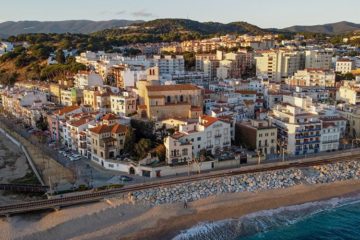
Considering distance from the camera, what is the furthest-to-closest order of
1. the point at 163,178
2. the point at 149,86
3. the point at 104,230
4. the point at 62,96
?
the point at 62,96
the point at 149,86
the point at 163,178
the point at 104,230

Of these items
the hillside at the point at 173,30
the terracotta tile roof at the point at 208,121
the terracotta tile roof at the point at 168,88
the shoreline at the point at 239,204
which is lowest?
the shoreline at the point at 239,204

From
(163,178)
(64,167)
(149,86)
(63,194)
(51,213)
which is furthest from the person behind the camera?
(149,86)

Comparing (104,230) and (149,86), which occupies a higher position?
(149,86)

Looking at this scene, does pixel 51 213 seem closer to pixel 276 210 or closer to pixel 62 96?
pixel 276 210

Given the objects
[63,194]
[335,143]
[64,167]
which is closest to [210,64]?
[335,143]

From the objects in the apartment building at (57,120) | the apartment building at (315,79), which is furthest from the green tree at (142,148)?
the apartment building at (315,79)

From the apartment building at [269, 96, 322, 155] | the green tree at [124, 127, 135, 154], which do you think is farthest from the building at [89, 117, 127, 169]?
the apartment building at [269, 96, 322, 155]

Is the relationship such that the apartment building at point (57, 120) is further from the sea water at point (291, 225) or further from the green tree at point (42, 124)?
the sea water at point (291, 225)
